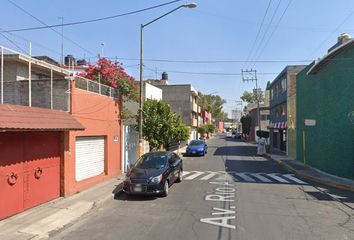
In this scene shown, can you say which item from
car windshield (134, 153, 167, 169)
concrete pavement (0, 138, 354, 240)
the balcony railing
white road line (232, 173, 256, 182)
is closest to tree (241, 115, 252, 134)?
white road line (232, 173, 256, 182)

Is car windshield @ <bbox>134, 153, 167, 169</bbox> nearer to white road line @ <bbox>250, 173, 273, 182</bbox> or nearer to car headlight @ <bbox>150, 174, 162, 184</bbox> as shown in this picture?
car headlight @ <bbox>150, 174, 162, 184</bbox>

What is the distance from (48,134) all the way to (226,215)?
6.44m

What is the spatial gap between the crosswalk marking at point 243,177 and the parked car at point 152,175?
12.8ft

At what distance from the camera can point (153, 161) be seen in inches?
677

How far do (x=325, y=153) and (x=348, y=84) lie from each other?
4672 mm

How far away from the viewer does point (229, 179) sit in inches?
826

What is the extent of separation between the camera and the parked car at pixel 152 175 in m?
15.0

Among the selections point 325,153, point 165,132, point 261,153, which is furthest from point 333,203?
point 261,153

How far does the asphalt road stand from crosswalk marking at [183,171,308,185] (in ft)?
6.79

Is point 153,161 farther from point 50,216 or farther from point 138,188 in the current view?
point 50,216

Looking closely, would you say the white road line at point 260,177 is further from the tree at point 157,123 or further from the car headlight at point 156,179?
the car headlight at point 156,179

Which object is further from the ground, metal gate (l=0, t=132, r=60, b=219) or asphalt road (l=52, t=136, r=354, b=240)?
metal gate (l=0, t=132, r=60, b=219)

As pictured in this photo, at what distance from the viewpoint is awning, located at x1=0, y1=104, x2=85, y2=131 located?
11.0m

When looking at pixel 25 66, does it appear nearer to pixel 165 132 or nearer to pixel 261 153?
pixel 165 132
